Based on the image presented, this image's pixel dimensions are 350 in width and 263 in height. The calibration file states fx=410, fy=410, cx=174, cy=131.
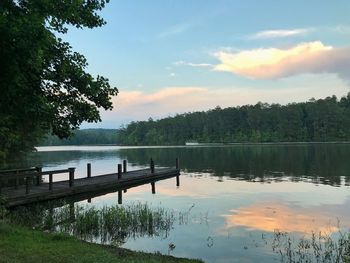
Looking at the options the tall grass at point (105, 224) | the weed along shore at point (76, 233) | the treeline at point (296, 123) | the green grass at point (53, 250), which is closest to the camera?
the green grass at point (53, 250)

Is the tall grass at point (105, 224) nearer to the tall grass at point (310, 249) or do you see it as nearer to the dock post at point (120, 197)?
the tall grass at point (310, 249)

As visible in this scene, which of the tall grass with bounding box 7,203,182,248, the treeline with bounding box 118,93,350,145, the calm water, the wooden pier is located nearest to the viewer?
the calm water

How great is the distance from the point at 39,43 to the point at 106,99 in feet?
11.4

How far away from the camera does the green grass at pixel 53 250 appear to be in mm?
9953

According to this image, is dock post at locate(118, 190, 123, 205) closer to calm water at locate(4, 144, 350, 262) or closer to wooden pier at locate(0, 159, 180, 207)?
calm water at locate(4, 144, 350, 262)

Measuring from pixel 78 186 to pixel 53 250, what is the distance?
65.6ft

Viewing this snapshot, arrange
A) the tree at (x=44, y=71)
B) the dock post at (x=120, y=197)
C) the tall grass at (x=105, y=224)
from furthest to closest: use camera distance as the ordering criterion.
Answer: the dock post at (x=120, y=197) → the tall grass at (x=105, y=224) → the tree at (x=44, y=71)

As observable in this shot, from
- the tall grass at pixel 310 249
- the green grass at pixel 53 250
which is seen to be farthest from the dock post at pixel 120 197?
the green grass at pixel 53 250

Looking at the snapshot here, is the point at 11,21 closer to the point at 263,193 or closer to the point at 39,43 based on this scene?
the point at 39,43

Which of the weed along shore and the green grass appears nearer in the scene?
the green grass

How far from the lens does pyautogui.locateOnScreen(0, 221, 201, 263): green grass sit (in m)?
9.95

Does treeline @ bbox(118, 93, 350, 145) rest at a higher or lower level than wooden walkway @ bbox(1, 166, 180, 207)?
higher

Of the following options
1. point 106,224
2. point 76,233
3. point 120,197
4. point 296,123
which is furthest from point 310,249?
point 296,123

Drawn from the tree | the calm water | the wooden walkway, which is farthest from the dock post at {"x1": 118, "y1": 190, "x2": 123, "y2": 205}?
the tree
